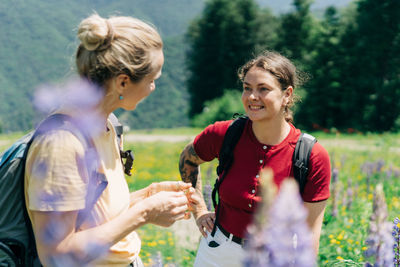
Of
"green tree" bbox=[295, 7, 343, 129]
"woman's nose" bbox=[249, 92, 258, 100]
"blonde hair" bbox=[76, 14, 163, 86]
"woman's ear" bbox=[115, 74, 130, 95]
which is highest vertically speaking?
"blonde hair" bbox=[76, 14, 163, 86]

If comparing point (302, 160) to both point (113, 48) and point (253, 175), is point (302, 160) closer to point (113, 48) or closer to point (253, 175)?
point (253, 175)

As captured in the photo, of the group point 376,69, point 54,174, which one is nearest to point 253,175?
point 54,174

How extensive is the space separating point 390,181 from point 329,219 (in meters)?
2.32

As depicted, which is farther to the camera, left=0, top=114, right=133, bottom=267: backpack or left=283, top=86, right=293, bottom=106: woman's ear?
left=283, top=86, right=293, bottom=106: woman's ear

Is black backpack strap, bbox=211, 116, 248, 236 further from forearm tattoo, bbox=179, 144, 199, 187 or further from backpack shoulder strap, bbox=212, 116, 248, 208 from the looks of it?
forearm tattoo, bbox=179, 144, 199, 187

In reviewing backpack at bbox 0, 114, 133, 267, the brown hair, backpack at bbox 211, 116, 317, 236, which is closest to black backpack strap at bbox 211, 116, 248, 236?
backpack at bbox 211, 116, 317, 236

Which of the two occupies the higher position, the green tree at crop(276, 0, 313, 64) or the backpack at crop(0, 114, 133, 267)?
the green tree at crop(276, 0, 313, 64)

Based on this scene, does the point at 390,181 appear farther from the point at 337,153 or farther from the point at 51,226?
the point at 51,226

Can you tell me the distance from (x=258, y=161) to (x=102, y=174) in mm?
1047

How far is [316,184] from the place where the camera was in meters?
2.31

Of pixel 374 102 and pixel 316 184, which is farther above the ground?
pixel 316 184

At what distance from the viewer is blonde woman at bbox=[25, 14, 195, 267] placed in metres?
1.46

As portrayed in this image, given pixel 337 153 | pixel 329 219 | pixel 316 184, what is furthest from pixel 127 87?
pixel 337 153

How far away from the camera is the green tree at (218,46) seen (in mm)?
38781
